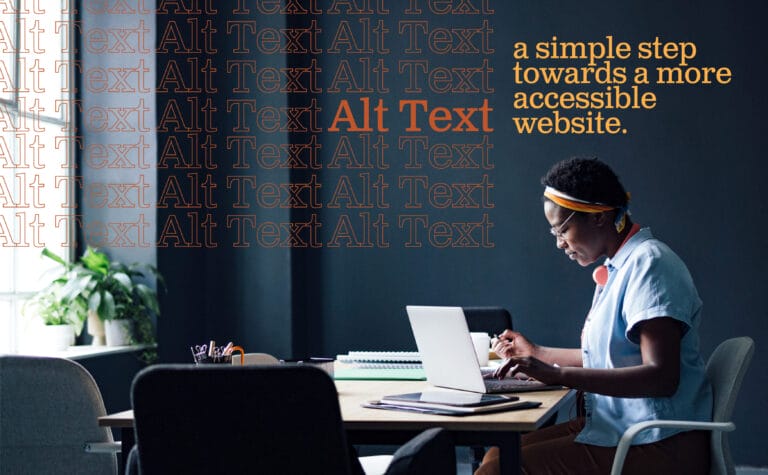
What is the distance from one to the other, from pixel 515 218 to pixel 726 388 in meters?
2.62

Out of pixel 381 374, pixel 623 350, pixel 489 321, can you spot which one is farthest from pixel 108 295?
pixel 623 350

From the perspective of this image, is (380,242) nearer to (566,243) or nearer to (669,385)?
(566,243)

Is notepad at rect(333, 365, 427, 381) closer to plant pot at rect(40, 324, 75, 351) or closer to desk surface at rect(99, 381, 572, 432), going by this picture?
desk surface at rect(99, 381, 572, 432)

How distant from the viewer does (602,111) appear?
4.64 metres

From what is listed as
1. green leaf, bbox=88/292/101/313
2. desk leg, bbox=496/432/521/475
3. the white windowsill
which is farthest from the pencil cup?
green leaf, bbox=88/292/101/313

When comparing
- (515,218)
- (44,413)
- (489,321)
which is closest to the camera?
(44,413)

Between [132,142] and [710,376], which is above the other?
[132,142]

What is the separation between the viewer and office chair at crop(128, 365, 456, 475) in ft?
4.88

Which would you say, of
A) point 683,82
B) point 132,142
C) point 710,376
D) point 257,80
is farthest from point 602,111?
point 710,376

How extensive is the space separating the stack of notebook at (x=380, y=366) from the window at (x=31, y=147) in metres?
1.79

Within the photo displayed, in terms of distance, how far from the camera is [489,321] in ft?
12.1

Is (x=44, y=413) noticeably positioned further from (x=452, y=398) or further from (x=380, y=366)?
(x=380, y=366)

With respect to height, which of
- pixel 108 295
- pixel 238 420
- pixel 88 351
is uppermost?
pixel 108 295

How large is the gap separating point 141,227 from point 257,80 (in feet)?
3.18
